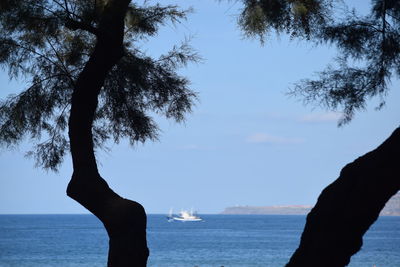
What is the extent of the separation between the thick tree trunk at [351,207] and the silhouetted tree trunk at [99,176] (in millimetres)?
1877

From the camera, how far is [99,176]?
23.9 ft

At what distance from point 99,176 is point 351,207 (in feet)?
9.24

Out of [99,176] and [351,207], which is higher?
[99,176]

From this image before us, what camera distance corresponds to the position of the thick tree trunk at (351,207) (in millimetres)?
5371

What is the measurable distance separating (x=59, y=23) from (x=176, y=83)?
5.54ft

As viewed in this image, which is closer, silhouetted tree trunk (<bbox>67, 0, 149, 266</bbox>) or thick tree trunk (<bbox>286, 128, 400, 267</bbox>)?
thick tree trunk (<bbox>286, 128, 400, 267</bbox>)

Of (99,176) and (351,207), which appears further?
(99,176)

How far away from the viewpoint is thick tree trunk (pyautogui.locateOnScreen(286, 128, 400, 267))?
211 inches

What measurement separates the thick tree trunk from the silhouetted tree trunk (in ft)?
6.16

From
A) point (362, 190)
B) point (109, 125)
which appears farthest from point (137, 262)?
point (109, 125)

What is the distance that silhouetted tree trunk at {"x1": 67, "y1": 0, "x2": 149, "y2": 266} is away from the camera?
689 cm

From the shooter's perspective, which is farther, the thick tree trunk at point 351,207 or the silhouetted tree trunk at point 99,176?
the silhouetted tree trunk at point 99,176

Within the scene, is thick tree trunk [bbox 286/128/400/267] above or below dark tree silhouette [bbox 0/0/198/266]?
below

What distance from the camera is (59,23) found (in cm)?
880
